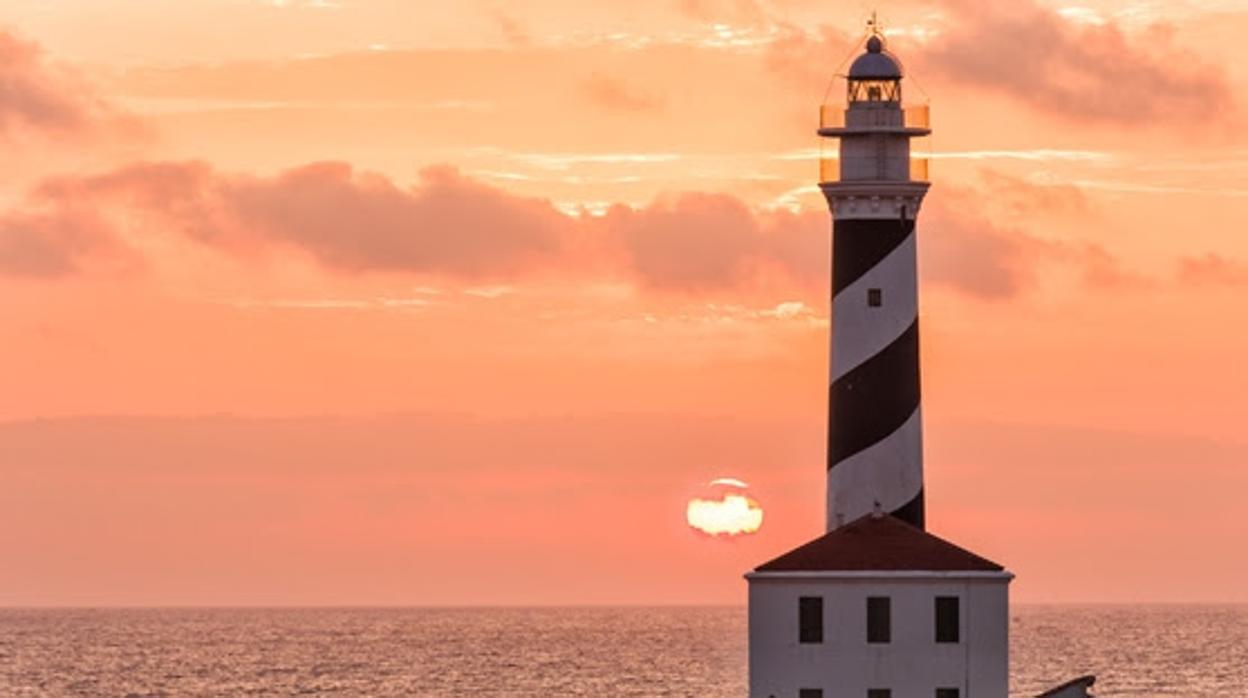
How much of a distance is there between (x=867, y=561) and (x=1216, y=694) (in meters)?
78.5

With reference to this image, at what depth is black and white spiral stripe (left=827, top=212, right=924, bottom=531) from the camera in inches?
1996

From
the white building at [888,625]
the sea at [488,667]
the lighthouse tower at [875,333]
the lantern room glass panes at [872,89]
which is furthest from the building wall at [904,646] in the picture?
the sea at [488,667]

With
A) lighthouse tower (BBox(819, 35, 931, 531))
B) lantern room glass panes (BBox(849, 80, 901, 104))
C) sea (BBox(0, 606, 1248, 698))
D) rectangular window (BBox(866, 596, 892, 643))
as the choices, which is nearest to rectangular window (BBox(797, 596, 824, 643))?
rectangular window (BBox(866, 596, 892, 643))

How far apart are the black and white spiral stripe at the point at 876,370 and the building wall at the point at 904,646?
4.70 metres

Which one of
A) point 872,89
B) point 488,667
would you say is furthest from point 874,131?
point 488,667

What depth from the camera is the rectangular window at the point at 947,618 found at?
4588 cm

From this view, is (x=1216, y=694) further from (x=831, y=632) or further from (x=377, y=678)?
(x=831, y=632)

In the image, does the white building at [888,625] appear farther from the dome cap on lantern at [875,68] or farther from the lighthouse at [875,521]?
the dome cap on lantern at [875,68]

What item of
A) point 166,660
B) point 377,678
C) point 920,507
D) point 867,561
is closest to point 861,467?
point 920,507

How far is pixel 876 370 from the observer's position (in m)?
50.8

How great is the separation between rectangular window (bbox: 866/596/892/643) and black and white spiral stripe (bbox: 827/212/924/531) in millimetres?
4753

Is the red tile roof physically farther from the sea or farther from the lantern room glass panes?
the sea

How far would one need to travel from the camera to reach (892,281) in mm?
50656

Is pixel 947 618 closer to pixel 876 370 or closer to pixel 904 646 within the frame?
pixel 904 646
